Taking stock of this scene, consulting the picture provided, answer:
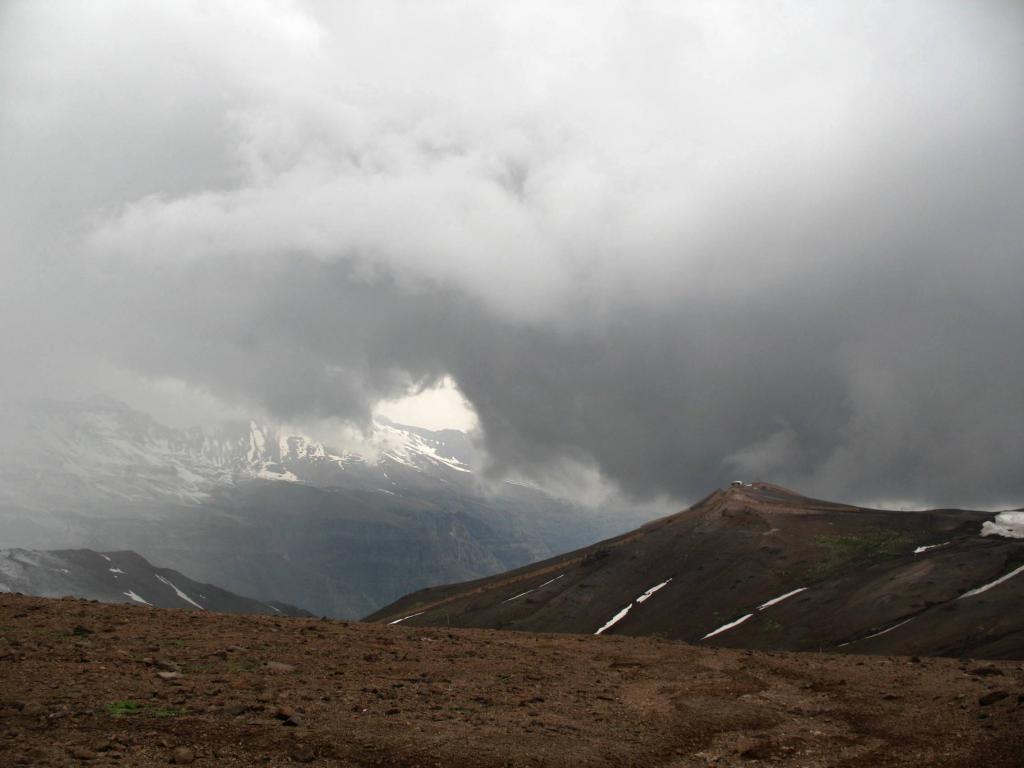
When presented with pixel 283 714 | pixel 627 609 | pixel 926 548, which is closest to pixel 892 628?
pixel 926 548

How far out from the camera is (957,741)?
17.8 meters

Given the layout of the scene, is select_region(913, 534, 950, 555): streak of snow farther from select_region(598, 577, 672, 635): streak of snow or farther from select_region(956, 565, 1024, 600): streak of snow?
select_region(598, 577, 672, 635): streak of snow

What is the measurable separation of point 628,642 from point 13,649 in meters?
24.6

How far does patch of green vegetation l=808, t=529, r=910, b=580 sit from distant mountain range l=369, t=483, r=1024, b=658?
0.29 meters

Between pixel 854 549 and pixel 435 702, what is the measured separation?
84069 millimetres

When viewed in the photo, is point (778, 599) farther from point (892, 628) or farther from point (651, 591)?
point (651, 591)

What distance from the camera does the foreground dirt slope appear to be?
15586mm

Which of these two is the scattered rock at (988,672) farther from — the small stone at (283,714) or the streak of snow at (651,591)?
the streak of snow at (651,591)

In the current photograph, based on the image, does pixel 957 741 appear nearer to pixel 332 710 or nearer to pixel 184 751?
pixel 332 710

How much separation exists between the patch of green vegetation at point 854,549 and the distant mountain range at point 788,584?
11.3 inches

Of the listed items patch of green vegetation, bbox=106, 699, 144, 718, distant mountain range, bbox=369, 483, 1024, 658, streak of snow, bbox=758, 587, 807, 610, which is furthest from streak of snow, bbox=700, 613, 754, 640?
patch of green vegetation, bbox=106, 699, 144, 718

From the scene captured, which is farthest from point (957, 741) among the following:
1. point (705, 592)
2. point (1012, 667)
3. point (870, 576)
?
point (705, 592)

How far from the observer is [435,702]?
20.3 metres

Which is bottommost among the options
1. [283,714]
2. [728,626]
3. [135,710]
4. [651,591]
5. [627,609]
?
[283,714]
